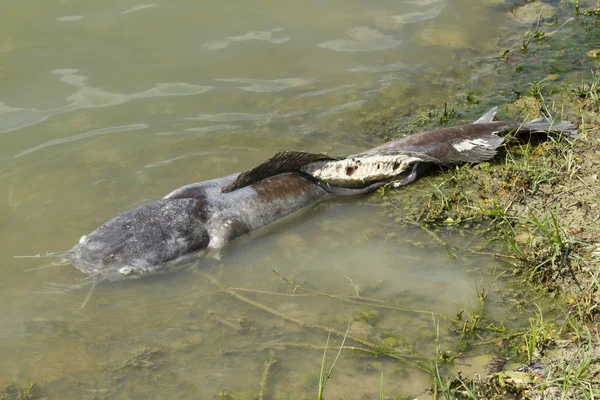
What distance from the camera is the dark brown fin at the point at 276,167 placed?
4.96 meters

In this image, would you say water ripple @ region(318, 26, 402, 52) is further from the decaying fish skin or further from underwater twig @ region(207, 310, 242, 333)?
underwater twig @ region(207, 310, 242, 333)

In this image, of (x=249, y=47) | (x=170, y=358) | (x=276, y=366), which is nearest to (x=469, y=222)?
(x=276, y=366)

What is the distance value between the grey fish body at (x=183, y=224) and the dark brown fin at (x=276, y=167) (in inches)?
1.9

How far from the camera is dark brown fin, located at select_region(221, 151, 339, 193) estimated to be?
4.96 meters

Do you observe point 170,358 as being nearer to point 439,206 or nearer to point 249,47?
point 439,206

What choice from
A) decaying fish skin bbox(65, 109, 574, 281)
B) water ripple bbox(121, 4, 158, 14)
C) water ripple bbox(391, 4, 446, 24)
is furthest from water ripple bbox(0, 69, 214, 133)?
water ripple bbox(391, 4, 446, 24)

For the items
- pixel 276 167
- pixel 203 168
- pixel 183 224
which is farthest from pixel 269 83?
pixel 183 224

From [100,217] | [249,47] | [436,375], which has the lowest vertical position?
[436,375]

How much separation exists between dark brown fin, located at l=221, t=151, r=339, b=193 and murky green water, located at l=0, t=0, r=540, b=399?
1.34ft

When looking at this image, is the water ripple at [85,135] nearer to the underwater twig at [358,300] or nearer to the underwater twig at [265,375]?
the underwater twig at [358,300]

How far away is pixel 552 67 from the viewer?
7.04m

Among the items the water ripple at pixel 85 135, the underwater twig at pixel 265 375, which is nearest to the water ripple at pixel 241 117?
the water ripple at pixel 85 135

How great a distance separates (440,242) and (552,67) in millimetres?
3450

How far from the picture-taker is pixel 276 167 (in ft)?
17.0
